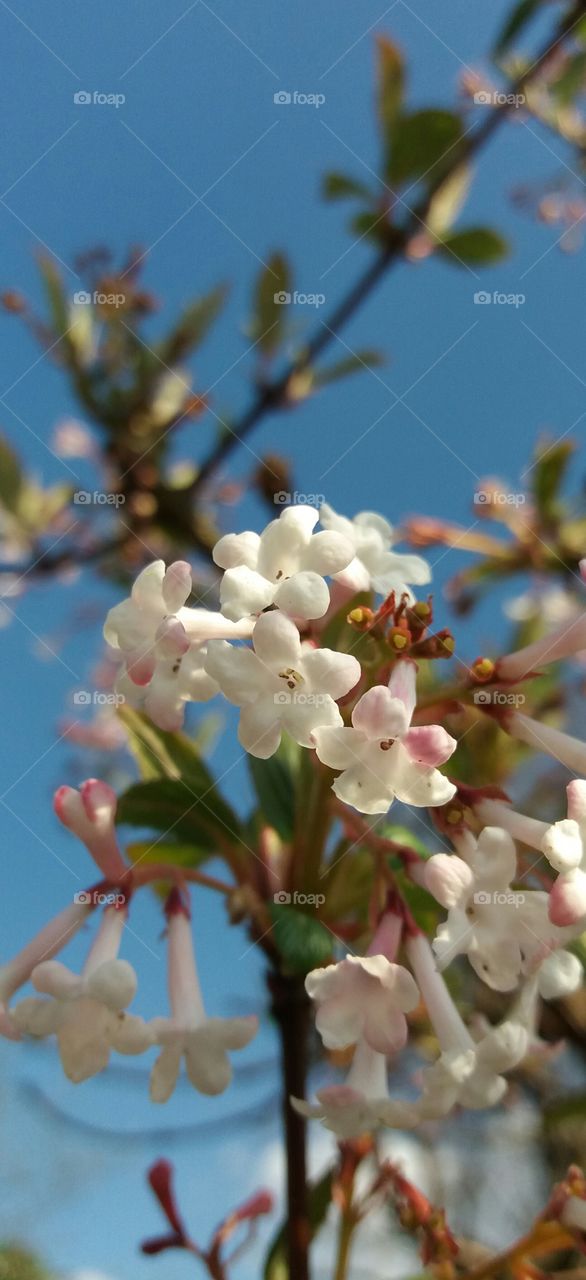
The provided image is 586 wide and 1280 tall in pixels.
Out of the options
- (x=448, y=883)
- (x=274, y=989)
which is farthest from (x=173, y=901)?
(x=448, y=883)

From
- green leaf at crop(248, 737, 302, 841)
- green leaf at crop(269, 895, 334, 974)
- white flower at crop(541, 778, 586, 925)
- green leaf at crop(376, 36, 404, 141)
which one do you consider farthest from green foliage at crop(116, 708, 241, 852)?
green leaf at crop(376, 36, 404, 141)

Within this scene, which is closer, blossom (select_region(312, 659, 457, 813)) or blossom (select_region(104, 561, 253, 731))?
blossom (select_region(312, 659, 457, 813))

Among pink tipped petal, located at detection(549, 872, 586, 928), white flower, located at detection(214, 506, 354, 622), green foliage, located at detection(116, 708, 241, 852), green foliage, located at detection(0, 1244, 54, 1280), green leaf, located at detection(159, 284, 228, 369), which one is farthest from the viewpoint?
green leaf, located at detection(159, 284, 228, 369)

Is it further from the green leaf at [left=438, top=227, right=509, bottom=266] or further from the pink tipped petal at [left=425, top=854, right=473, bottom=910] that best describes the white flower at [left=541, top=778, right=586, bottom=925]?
the green leaf at [left=438, top=227, right=509, bottom=266]

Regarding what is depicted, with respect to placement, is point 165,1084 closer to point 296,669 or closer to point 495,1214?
point 296,669

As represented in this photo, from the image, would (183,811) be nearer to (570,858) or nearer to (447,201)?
(570,858)
